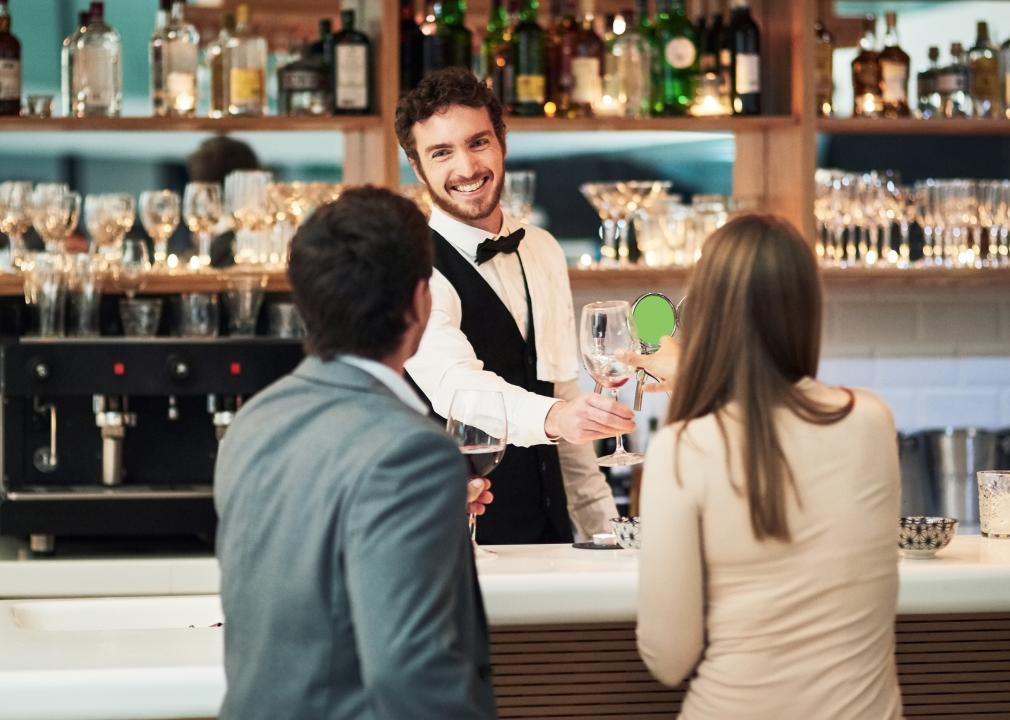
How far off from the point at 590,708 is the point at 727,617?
20.3 inches

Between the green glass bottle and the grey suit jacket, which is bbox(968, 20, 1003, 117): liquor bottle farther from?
the grey suit jacket

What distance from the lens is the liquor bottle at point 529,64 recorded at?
3.88 meters

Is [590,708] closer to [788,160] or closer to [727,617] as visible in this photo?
[727,617]

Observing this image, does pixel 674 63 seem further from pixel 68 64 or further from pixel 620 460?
pixel 620 460

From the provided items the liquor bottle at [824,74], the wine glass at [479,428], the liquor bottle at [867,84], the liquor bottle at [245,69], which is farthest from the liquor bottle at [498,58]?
the wine glass at [479,428]

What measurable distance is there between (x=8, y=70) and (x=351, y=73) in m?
0.87

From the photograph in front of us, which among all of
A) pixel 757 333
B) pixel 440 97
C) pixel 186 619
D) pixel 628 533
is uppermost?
pixel 440 97

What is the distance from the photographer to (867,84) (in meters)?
4.18

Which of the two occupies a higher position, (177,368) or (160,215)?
(160,215)

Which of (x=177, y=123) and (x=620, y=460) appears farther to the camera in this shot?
(x=177, y=123)

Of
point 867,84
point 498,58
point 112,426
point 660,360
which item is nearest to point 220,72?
point 498,58

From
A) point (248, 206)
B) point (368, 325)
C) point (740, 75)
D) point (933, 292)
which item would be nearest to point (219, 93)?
point (248, 206)

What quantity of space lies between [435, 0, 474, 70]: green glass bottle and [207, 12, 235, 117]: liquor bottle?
0.54m

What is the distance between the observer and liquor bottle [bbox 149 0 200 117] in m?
3.81
